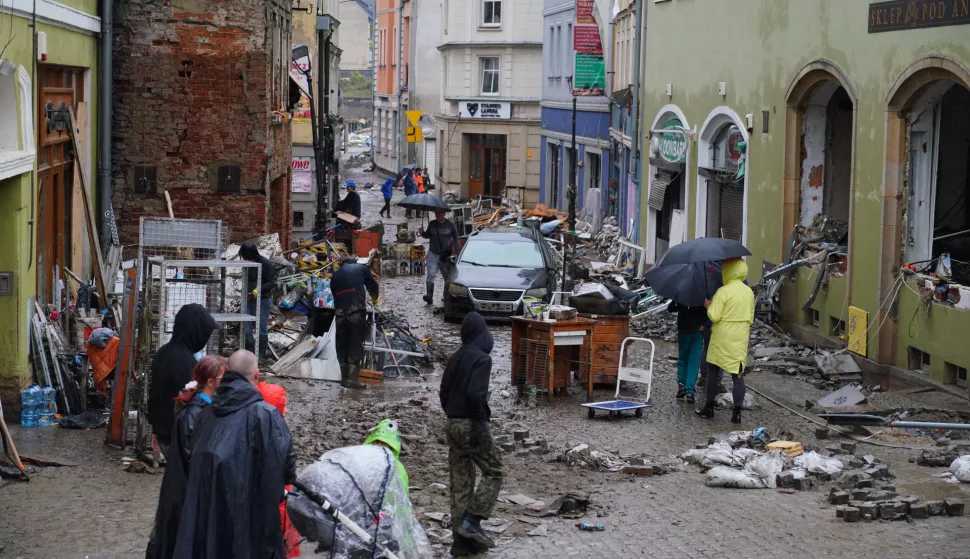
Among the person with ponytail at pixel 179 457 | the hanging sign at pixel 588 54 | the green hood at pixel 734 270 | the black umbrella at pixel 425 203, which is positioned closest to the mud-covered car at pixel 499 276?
the black umbrella at pixel 425 203

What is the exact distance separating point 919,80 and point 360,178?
53059 mm

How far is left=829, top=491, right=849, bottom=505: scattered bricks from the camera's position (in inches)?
Result: 386

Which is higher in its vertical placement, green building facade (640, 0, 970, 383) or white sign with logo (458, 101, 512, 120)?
white sign with logo (458, 101, 512, 120)

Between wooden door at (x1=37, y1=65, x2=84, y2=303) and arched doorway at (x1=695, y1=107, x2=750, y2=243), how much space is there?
1154 centimetres

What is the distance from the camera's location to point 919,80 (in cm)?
1552

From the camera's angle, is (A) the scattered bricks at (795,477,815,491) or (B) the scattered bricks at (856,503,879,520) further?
(A) the scattered bricks at (795,477,815,491)

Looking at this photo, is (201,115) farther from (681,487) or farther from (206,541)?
(206,541)

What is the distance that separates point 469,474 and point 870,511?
9.59 ft

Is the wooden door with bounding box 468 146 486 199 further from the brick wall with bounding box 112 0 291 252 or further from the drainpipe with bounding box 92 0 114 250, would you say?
the drainpipe with bounding box 92 0 114 250

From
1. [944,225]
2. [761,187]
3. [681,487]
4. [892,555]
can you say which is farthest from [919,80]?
[892,555]

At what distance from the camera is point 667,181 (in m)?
28.1

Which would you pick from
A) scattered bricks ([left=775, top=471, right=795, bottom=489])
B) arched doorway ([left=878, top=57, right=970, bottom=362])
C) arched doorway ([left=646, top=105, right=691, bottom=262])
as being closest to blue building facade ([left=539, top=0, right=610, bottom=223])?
arched doorway ([left=646, top=105, right=691, bottom=262])

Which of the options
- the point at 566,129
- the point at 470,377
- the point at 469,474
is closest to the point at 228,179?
the point at 470,377

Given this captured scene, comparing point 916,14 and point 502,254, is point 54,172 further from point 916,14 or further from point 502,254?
point 916,14
